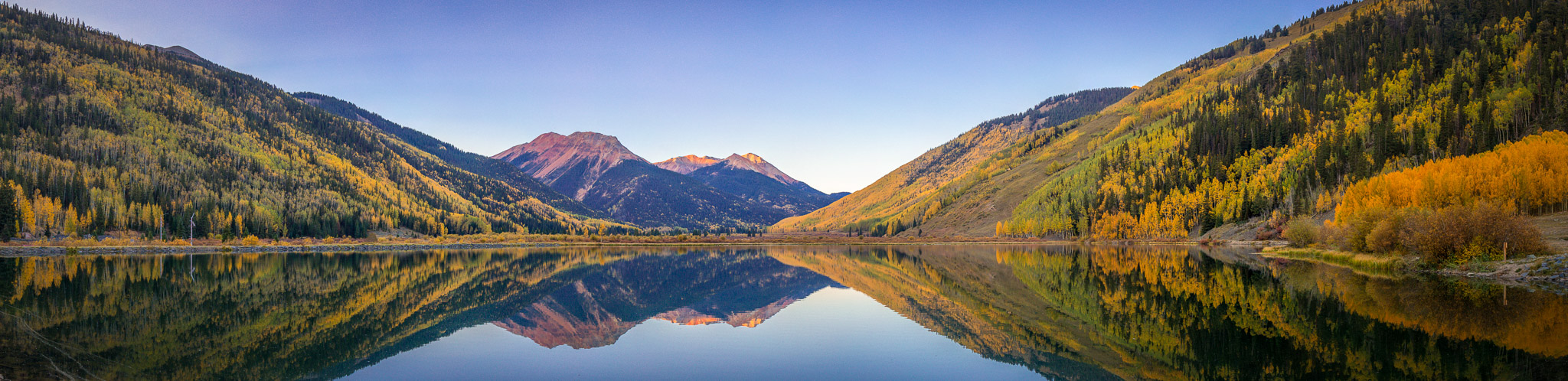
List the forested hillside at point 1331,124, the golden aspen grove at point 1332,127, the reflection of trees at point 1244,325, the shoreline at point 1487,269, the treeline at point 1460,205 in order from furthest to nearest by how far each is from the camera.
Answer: the forested hillside at point 1331,124 < the golden aspen grove at point 1332,127 < the treeline at point 1460,205 < the shoreline at point 1487,269 < the reflection of trees at point 1244,325

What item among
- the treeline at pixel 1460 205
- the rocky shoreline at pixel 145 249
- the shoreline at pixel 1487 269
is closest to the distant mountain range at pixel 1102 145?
the treeline at pixel 1460 205

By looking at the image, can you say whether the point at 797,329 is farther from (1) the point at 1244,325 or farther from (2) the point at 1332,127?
(2) the point at 1332,127

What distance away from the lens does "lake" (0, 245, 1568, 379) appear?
15.0 m

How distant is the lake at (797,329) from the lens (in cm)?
1495

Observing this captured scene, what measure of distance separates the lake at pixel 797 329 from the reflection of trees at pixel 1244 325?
0.36ft

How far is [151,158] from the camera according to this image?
128375 millimetres

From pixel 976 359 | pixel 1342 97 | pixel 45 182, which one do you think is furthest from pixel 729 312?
pixel 45 182

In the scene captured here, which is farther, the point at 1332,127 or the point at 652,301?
the point at 1332,127

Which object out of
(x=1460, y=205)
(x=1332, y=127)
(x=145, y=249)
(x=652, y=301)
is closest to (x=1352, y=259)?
(x=1460, y=205)

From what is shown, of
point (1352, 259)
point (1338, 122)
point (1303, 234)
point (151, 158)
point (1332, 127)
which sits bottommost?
point (1352, 259)

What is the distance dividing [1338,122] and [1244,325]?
96588 mm

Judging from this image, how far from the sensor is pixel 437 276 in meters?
47.4

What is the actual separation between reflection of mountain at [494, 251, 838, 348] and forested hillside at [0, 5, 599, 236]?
9137 centimetres

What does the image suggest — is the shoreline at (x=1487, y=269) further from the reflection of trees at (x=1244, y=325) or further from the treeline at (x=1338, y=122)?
the treeline at (x=1338, y=122)
